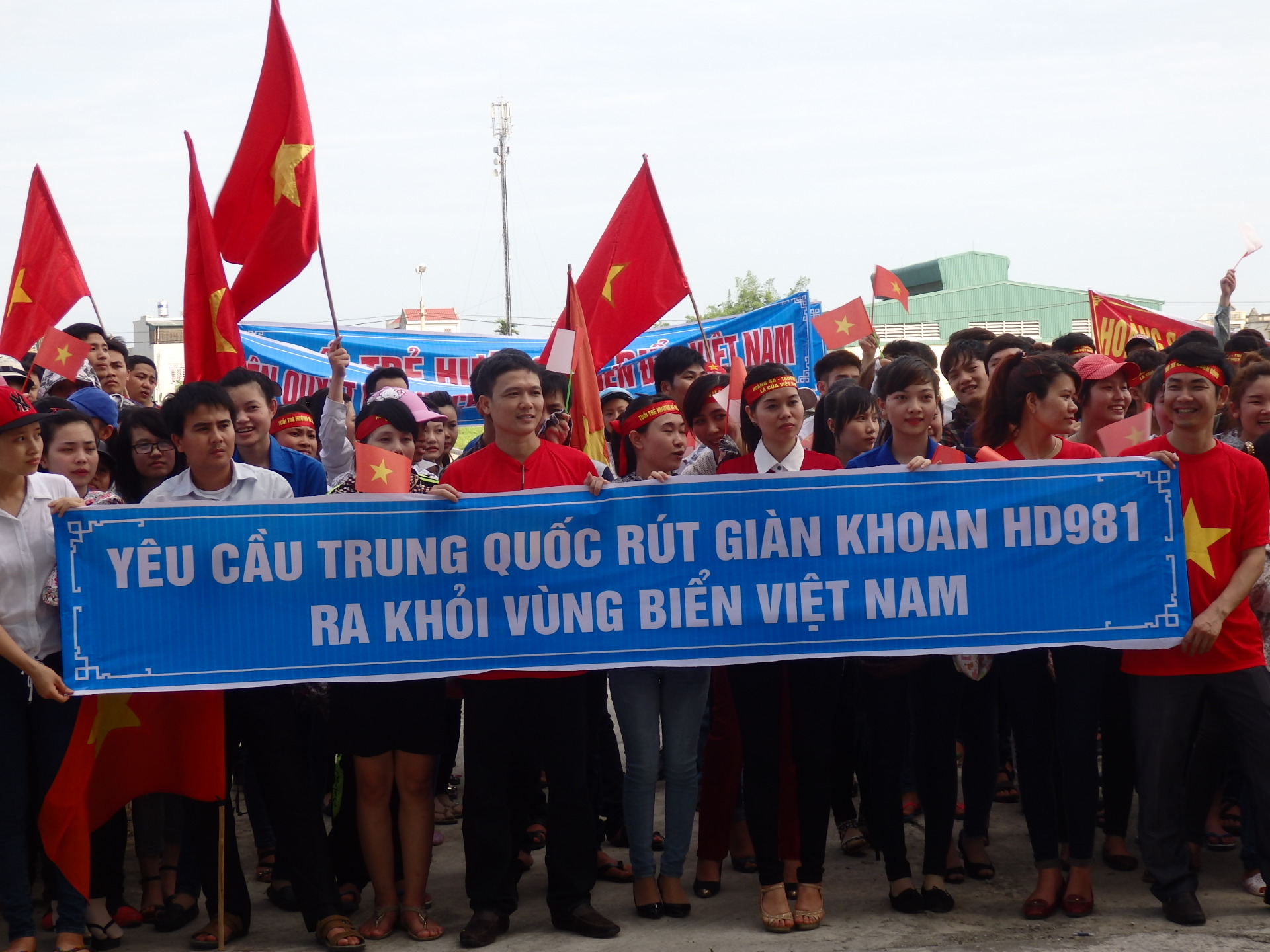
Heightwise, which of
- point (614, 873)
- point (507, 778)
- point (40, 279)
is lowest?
point (614, 873)

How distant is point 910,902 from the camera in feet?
15.2

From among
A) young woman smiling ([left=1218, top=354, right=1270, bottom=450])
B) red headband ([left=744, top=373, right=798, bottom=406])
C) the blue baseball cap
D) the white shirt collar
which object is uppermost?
the blue baseball cap

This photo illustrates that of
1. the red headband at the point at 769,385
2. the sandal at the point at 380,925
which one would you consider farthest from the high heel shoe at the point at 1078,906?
the sandal at the point at 380,925

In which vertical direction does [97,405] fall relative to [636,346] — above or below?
below

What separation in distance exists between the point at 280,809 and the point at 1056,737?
2900 mm

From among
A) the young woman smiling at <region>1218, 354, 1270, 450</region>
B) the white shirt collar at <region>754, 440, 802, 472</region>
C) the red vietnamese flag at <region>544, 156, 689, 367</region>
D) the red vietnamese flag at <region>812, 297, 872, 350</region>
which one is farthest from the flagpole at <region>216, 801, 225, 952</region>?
the red vietnamese flag at <region>812, 297, 872, 350</region>

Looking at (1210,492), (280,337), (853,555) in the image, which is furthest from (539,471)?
(280,337)

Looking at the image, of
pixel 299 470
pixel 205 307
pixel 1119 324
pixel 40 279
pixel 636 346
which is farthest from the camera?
pixel 636 346

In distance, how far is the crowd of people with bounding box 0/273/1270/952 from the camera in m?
4.46

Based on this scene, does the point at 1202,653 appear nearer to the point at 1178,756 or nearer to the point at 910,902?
the point at 1178,756

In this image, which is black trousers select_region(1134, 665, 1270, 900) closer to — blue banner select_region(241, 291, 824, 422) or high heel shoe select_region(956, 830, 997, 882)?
high heel shoe select_region(956, 830, 997, 882)

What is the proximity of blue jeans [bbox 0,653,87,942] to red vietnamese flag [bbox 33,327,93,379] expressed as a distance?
318 centimetres

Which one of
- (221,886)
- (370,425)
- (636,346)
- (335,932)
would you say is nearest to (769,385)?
(370,425)

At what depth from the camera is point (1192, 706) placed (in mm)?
4480
